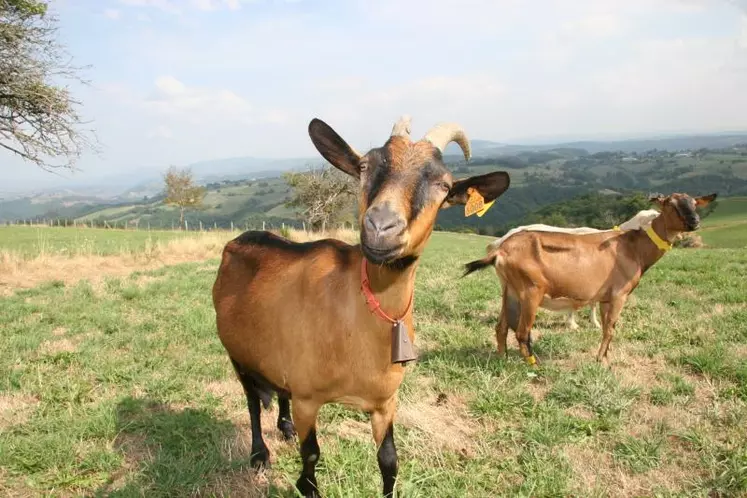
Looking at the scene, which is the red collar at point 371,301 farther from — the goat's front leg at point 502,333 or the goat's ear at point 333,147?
the goat's front leg at point 502,333

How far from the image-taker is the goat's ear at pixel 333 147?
116 inches

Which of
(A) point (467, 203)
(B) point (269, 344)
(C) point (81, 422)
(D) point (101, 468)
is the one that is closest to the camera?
(A) point (467, 203)

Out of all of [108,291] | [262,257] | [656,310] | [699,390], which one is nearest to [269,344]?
[262,257]

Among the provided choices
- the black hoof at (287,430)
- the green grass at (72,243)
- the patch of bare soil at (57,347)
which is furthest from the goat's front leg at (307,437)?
the green grass at (72,243)

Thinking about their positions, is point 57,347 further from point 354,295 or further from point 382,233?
point 382,233

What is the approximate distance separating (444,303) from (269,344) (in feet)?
20.2

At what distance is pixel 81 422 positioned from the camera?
4.51 m

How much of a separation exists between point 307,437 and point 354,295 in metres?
1.12

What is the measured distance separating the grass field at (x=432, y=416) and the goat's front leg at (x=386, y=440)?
0.18 metres

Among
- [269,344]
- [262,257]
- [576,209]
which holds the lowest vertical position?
[576,209]

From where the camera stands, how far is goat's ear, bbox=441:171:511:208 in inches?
115

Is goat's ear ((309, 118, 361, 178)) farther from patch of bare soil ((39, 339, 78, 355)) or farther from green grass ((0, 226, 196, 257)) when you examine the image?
green grass ((0, 226, 196, 257))

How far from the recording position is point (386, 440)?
3326 millimetres

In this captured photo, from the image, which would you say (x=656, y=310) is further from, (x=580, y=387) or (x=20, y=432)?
(x=20, y=432)
